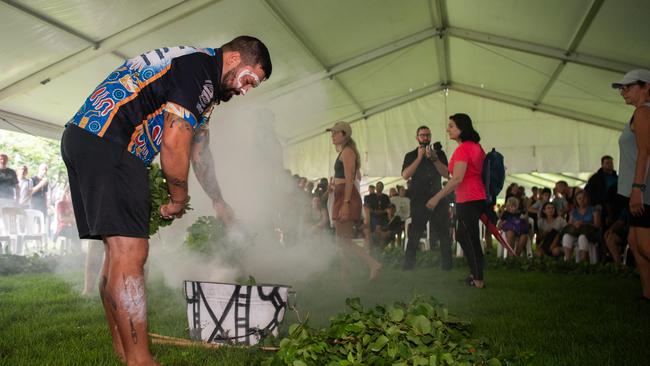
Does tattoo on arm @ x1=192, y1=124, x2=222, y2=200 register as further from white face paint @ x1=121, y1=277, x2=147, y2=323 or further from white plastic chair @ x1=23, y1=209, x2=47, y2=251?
white plastic chair @ x1=23, y1=209, x2=47, y2=251

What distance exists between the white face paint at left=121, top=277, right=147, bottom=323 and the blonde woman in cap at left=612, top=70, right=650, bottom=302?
426 centimetres

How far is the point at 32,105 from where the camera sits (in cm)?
1016

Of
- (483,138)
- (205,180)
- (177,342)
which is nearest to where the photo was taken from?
(177,342)

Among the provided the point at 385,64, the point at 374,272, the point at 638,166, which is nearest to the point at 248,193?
the point at 374,272

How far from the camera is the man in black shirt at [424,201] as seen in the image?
7676 mm

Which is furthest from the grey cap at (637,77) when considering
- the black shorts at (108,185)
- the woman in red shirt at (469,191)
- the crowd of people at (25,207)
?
the crowd of people at (25,207)

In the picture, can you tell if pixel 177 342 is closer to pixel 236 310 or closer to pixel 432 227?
pixel 236 310

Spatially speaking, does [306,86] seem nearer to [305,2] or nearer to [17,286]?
[305,2]

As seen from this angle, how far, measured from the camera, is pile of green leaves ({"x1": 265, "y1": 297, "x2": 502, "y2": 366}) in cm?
216

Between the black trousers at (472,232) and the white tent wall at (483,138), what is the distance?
12689 millimetres

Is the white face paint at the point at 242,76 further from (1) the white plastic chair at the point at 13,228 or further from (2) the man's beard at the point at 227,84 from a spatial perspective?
(1) the white plastic chair at the point at 13,228

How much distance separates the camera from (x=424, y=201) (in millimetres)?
7930

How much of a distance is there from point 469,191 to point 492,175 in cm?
52

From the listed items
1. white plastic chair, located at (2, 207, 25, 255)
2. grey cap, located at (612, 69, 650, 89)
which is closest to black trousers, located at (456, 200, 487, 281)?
grey cap, located at (612, 69, 650, 89)
